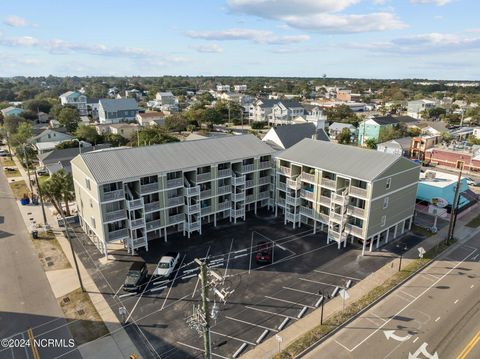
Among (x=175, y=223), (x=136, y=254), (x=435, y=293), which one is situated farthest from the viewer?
(x=175, y=223)

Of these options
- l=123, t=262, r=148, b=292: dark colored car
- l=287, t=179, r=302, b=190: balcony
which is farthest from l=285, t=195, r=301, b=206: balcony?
l=123, t=262, r=148, b=292: dark colored car

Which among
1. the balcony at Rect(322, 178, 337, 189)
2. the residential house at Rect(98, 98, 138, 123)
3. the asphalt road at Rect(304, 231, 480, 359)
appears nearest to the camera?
the asphalt road at Rect(304, 231, 480, 359)

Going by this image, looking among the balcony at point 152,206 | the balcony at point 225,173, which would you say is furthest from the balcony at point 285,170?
the balcony at point 152,206

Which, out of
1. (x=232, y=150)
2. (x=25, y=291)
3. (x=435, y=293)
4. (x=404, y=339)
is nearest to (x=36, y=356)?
(x=25, y=291)

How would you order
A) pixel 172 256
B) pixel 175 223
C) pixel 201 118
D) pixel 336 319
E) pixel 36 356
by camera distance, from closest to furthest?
pixel 36 356
pixel 336 319
pixel 172 256
pixel 175 223
pixel 201 118

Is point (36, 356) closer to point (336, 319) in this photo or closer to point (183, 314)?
point (183, 314)

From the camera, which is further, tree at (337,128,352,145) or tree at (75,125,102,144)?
tree at (337,128,352,145)

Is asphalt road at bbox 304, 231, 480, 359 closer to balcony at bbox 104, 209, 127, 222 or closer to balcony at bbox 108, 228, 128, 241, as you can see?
balcony at bbox 108, 228, 128, 241
